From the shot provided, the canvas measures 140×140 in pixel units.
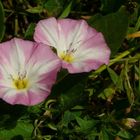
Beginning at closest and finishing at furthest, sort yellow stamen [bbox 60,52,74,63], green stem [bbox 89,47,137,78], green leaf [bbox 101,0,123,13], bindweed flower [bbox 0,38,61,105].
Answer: bindweed flower [bbox 0,38,61,105], yellow stamen [bbox 60,52,74,63], green stem [bbox 89,47,137,78], green leaf [bbox 101,0,123,13]

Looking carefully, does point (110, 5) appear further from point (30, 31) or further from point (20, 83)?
point (20, 83)

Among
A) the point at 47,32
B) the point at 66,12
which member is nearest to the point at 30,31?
the point at 47,32

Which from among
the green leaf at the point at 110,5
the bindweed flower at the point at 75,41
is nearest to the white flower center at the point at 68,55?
the bindweed flower at the point at 75,41

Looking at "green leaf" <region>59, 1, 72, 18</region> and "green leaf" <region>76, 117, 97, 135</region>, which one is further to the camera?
"green leaf" <region>59, 1, 72, 18</region>

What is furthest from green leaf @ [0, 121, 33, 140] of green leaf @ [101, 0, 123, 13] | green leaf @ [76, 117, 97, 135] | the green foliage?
green leaf @ [101, 0, 123, 13]

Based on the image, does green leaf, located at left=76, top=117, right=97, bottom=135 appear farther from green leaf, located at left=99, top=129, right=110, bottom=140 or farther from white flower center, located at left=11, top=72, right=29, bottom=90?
white flower center, located at left=11, top=72, right=29, bottom=90

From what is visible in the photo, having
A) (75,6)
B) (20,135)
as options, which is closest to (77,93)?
(20,135)

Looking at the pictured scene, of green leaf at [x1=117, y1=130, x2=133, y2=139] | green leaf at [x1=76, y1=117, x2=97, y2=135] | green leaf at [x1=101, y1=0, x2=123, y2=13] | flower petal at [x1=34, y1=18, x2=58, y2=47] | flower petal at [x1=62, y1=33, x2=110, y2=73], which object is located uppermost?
flower petal at [x1=34, y1=18, x2=58, y2=47]
